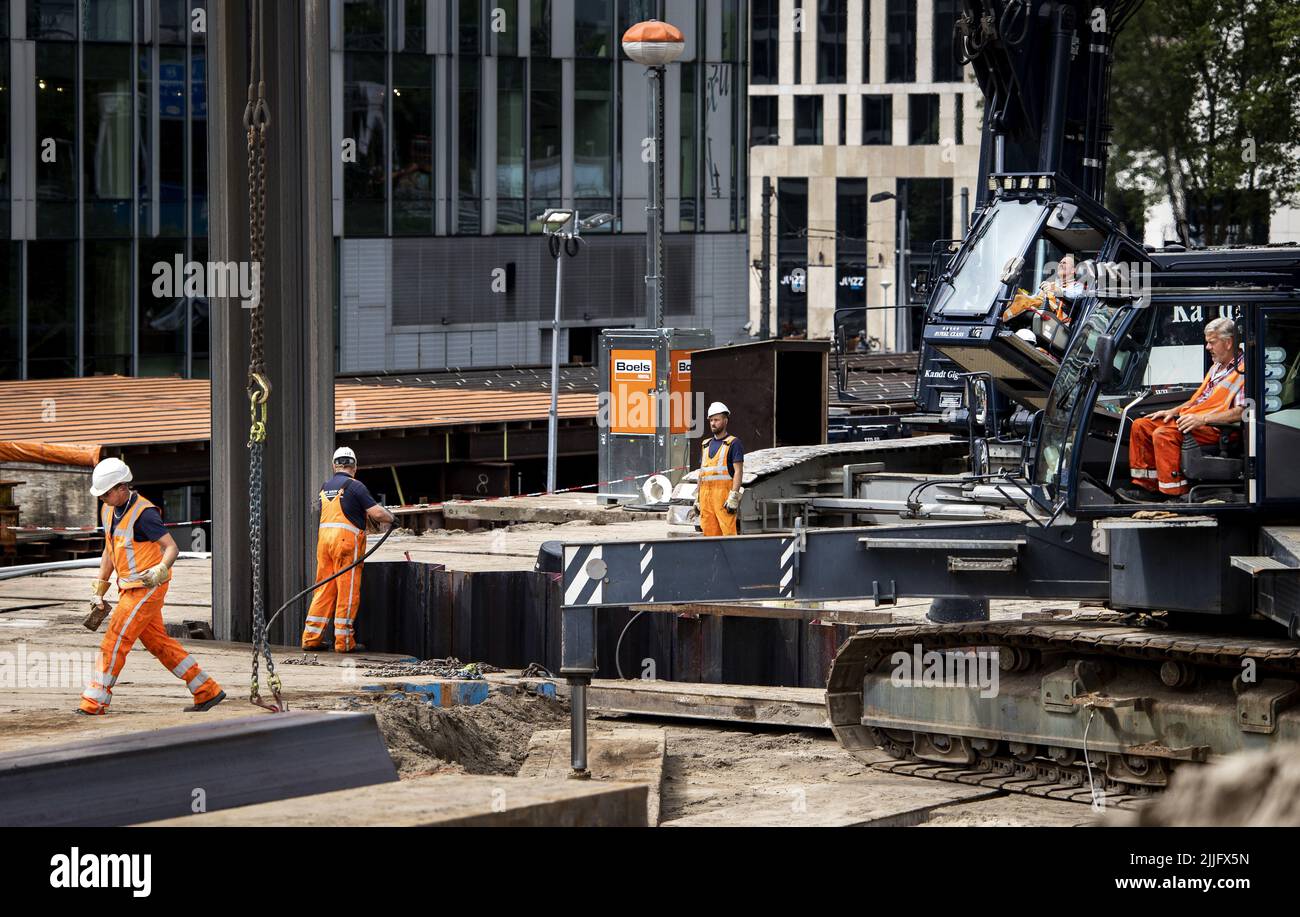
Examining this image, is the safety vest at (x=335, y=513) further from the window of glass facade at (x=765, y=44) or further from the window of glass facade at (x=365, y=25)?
the window of glass facade at (x=765, y=44)

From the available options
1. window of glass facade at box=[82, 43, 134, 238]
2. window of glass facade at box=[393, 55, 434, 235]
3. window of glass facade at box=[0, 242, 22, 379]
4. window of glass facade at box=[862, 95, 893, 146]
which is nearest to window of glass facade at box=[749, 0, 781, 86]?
window of glass facade at box=[862, 95, 893, 146]

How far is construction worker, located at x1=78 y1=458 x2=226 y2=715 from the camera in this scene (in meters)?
13.0

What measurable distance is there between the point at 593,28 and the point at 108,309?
15.1 m

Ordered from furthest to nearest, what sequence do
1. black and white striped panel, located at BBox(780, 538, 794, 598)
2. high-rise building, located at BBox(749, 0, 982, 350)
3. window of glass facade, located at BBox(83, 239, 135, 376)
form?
high-rise building, located at BBox(749, 0, 982, 350)
window of glass facade, located at BBox(83, 239, 135, 376)
black and white striped panel, located at BBox(780, 538, 794, 598)

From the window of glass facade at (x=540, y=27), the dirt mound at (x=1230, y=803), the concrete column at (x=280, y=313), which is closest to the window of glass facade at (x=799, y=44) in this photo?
the window of glass facade at (x=540, y=27)

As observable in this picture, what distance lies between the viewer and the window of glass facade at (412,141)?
48.0 m

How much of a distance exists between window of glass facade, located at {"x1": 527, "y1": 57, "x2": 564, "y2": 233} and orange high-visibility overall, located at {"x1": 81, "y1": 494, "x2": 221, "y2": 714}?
125 ft

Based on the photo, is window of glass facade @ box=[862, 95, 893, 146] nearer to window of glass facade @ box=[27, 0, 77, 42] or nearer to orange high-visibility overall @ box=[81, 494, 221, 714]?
window of glass facade @ box=[27, 0, 77, 42]

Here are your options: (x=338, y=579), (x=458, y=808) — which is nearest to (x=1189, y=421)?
(x=458, y=808)

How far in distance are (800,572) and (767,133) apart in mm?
80124

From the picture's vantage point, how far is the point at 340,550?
17297 mm

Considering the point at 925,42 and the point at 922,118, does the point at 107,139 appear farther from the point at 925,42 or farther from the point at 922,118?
the point at 925,42
